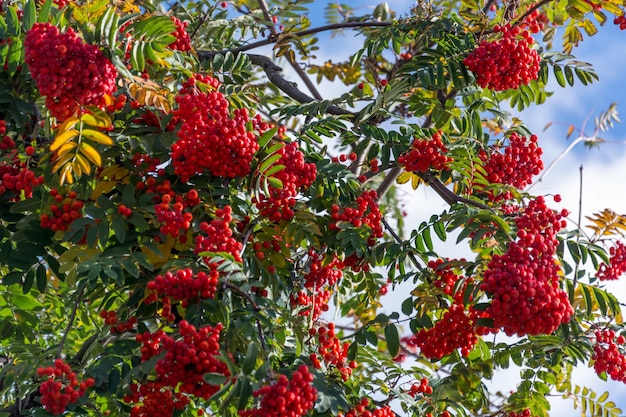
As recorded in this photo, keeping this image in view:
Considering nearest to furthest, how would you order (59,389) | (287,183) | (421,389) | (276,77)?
(59,389) < (287,183) < (421,389) < (276,77)

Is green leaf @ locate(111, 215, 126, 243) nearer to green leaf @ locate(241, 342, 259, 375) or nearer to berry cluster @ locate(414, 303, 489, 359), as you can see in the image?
green leaf @ locate(241, 342, 259, 375)

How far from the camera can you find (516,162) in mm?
4668

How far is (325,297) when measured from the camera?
15.6 feet

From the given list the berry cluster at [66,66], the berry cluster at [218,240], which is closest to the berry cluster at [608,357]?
the berry cluster at [218,240]

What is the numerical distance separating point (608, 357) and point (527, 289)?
1.09 m

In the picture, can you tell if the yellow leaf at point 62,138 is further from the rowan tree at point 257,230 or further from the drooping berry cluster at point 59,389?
the drooping berry cluster at point 59,389

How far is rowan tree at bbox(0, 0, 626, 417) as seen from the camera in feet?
11.3

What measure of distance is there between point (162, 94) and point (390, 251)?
1.27 m

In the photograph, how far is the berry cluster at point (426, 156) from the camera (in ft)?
14.8

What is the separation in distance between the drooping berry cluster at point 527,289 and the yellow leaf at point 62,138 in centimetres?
172

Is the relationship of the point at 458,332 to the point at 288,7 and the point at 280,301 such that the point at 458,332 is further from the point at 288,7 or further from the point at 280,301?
the point at 288,7

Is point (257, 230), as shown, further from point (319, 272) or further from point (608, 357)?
point (608, 357)

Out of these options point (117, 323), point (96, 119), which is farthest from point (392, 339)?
point (96, 119)

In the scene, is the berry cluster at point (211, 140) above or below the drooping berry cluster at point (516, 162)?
below
